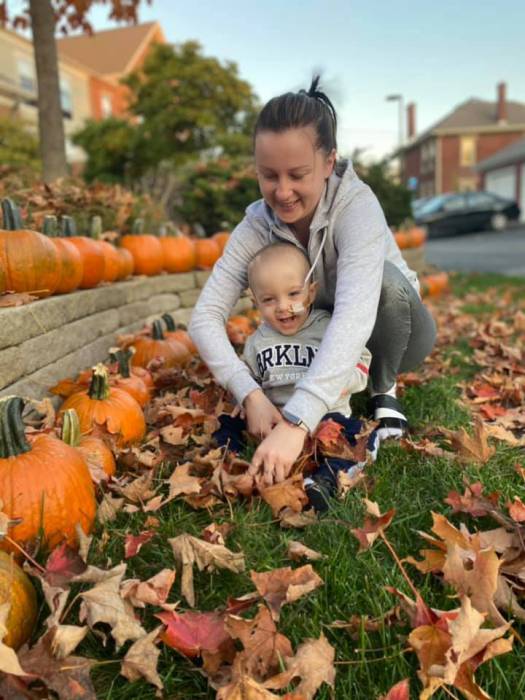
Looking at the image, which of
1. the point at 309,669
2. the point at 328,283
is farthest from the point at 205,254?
the point at 309,669

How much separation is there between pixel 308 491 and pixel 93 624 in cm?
78

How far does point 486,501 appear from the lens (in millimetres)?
1773

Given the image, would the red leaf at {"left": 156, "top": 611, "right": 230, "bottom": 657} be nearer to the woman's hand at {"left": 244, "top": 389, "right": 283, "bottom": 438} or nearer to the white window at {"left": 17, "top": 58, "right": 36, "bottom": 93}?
the woman's hand at {"left": 244, "top": 389, "right": 283, "bottom": 438}

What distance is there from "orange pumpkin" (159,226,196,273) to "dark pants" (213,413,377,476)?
2826mm

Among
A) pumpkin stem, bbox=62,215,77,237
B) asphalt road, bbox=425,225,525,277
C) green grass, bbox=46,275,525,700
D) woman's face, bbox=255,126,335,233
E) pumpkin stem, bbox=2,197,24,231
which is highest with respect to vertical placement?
woman's face, bbox=255,126,335,233

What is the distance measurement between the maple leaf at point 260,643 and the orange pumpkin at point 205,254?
440cm

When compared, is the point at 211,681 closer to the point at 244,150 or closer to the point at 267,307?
the point at 267,307

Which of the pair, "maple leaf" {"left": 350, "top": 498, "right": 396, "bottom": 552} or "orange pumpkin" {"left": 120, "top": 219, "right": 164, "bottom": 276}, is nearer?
"maple leaf" {"left": 350, "top": 498, "right": 396, "bottom": 552}

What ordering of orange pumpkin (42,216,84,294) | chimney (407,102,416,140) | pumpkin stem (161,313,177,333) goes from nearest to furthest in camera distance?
orange pumpkin (42,216,84,294) → pumpkin stem (161,313,177,333) → chimney (407,102,416,140)

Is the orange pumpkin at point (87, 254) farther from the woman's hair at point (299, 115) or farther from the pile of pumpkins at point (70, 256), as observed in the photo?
the woman's hair at point (299, 115)

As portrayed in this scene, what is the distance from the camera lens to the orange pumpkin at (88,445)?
200cm

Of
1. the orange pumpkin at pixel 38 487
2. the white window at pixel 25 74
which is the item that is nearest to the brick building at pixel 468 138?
the white window at pixel 25 74

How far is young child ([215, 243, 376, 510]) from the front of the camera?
2.29m

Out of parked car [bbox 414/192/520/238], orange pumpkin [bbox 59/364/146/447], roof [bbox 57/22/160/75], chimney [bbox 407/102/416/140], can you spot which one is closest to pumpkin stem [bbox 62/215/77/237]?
orange pumpkin [bbox 59/364/146/447]
